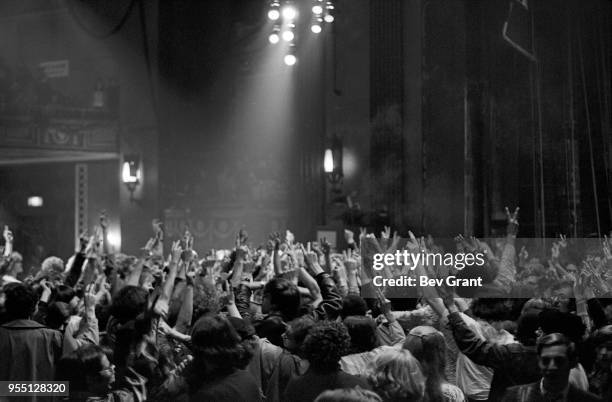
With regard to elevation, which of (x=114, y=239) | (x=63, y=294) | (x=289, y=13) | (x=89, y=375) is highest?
(x=289, y=13)

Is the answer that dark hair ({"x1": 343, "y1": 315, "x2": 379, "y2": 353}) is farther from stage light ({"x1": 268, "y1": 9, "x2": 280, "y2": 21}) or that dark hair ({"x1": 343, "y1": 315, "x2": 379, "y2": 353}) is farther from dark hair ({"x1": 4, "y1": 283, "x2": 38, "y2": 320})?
stage light ({"x1": 268, "y1": 9, "x2": 280, "y2": 21})

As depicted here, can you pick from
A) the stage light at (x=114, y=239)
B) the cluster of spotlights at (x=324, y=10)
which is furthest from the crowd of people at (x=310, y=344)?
the stage light at (x=114, y=239)

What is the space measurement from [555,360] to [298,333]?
4.35 ft

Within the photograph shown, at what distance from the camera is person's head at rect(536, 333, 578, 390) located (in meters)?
3.66

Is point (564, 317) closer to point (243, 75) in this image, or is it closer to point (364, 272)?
point (364, 272)

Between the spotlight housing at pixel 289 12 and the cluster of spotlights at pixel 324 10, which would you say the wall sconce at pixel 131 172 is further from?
the cluster of spotlights at pixel 324 10

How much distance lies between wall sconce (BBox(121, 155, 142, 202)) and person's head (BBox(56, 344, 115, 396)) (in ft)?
46.5

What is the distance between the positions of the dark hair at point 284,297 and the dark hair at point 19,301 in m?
1.42

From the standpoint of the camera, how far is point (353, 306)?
192 inches

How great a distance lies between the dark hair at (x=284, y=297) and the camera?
16.2 feet

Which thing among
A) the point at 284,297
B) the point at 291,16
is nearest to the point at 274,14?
the point at 291,16

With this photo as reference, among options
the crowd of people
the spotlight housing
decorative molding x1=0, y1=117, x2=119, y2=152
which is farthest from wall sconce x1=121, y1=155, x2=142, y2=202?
the crowd of people

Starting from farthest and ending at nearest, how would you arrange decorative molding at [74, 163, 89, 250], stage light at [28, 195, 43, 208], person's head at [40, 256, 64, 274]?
stage light at [28, 195, 43, 208] → decorative molding at [74, 163, 89, 250] → person's head at [40, 256, 64, 274]

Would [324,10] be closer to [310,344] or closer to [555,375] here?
[310,344]
